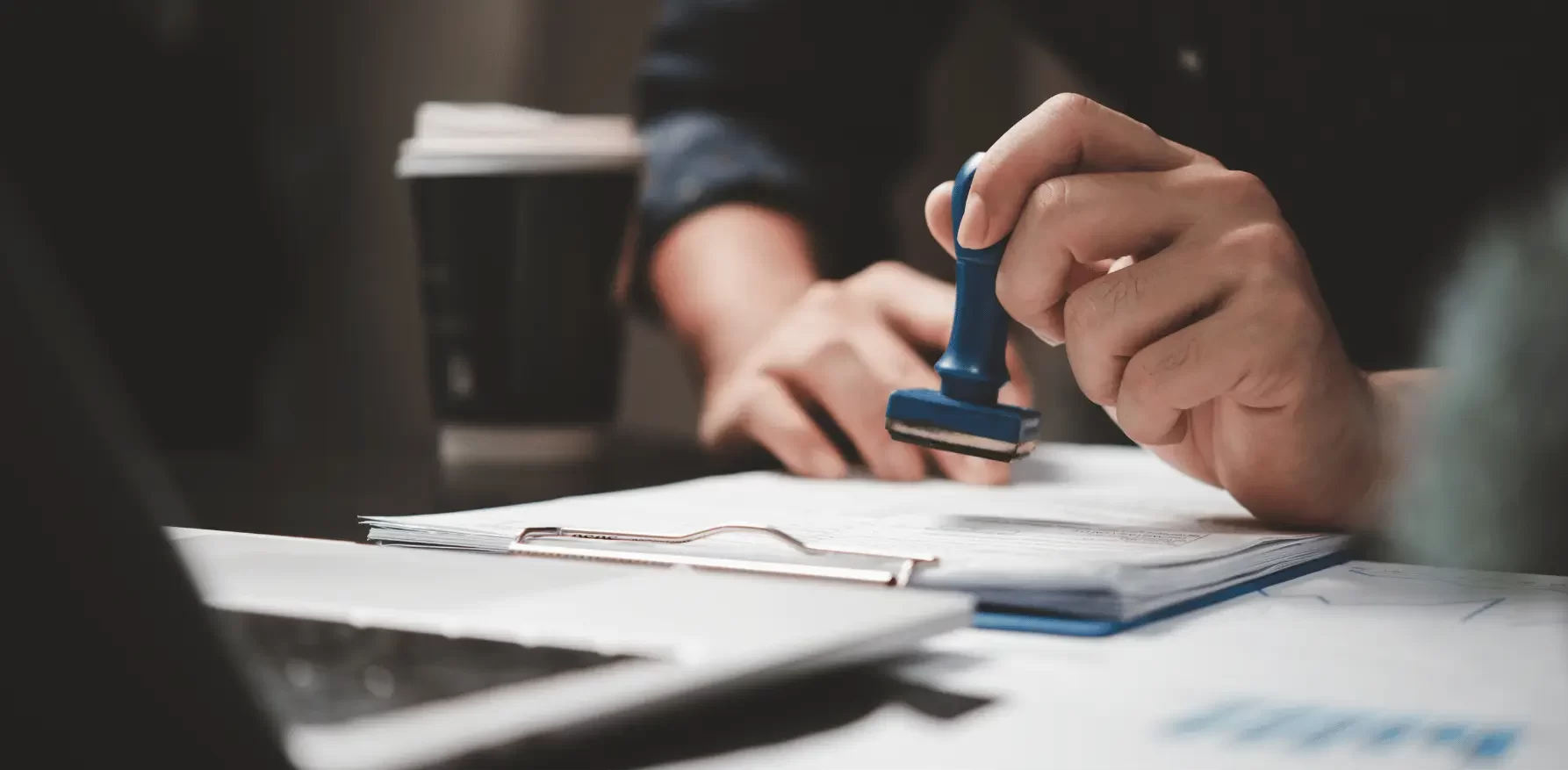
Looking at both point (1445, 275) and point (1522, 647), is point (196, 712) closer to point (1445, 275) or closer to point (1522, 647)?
→ point (1522, 647)

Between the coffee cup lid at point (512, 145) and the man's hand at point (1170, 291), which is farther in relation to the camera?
the coffee cup lid at point (512, 145)

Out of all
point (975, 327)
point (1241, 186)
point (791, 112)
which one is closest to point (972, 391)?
point (975, 327)

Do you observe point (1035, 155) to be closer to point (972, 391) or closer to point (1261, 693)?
point (972, 391)

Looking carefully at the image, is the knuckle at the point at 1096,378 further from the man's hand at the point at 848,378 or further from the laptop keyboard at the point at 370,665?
the laptop keyboard at the point at 370,665

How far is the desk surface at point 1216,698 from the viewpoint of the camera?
240 millimetres

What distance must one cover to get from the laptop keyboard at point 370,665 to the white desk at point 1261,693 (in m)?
0.03

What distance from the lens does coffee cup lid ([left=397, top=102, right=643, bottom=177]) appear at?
→ 2.45 feet

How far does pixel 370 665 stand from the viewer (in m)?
0.24

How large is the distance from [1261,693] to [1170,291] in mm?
216

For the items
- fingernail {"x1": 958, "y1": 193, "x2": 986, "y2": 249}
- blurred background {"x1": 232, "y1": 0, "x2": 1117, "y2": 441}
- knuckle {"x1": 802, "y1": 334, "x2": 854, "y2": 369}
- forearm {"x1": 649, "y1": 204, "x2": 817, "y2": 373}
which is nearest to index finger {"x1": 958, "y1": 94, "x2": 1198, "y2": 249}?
fingernail {"x1": 958, "y1": 193, "x2": 986, "y2": 249}

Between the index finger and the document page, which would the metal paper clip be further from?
the index finger

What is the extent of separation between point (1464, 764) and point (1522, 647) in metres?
0.13

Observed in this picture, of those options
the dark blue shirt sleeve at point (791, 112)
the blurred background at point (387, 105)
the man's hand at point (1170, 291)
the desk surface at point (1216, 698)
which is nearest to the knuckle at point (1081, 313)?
the man's hand at point (1170, 291)

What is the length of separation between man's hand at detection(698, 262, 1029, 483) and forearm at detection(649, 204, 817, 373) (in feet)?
0.37
